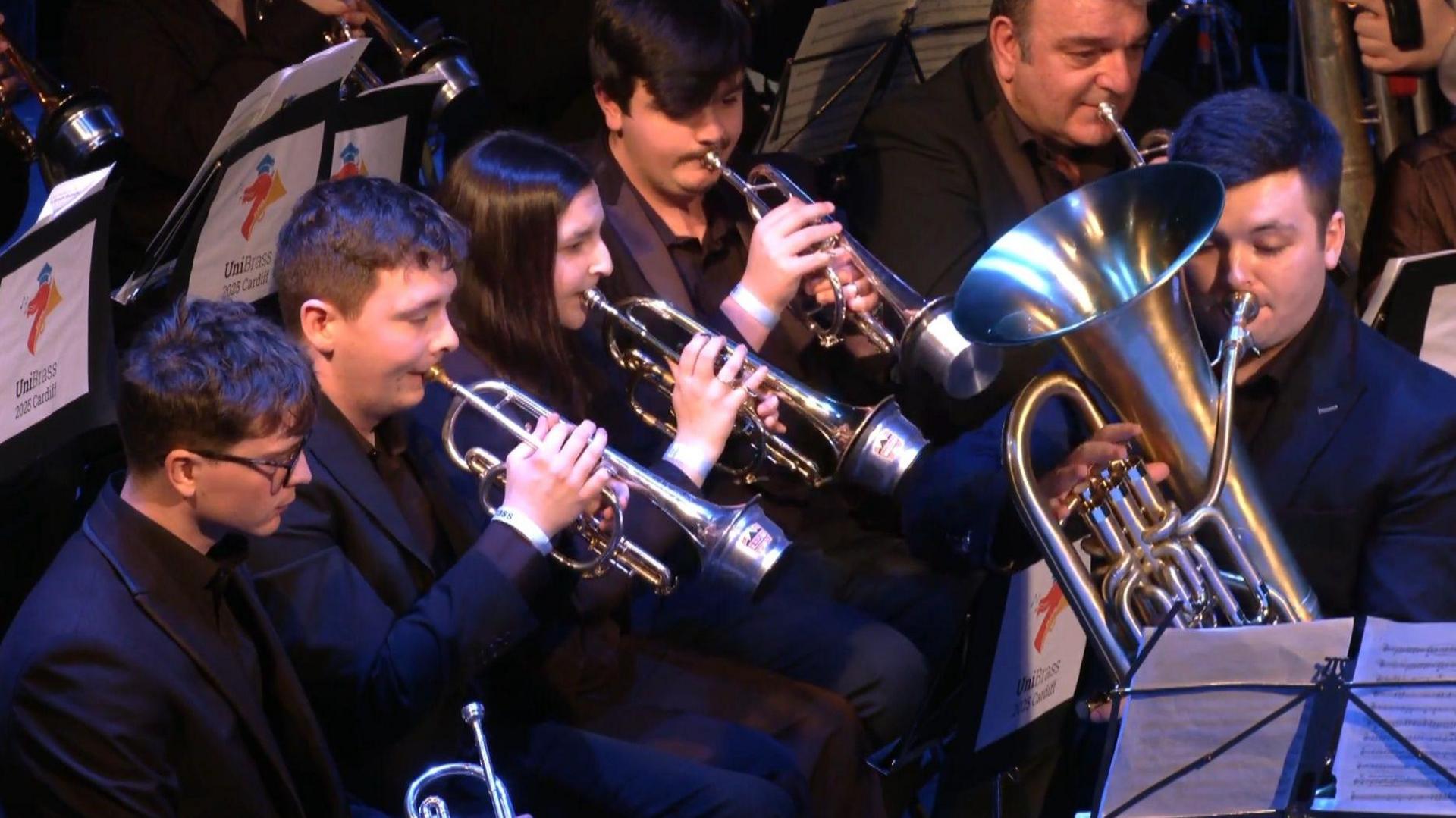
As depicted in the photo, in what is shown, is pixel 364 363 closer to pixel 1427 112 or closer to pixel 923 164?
pixel 923 164

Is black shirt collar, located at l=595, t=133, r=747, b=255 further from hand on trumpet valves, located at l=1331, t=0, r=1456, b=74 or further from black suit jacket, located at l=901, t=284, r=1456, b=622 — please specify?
hand on trumpet valves, located at l=1331, t=0, r=1456, b=74

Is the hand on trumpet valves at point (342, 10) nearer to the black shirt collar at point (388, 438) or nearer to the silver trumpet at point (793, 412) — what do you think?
the silver trumpet at point (793, 412)

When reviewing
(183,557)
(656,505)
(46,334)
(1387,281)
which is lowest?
(1387,281)

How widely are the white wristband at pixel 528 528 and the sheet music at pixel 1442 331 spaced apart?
6.19 feet

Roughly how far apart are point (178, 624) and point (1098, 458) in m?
1.43

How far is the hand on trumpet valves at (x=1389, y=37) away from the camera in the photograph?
4613 mm

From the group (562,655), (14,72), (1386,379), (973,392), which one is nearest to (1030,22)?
(973,392)

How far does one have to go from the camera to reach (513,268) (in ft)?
10.8

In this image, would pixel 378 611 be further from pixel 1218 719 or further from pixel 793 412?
pixel 1218 719

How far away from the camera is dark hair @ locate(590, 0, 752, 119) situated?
12.4ft

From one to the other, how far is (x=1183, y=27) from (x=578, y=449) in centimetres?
342

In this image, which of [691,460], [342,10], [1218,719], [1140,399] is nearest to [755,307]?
[691,460]

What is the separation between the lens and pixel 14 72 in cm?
367

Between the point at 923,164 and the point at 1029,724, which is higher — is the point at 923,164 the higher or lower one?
the higher one
